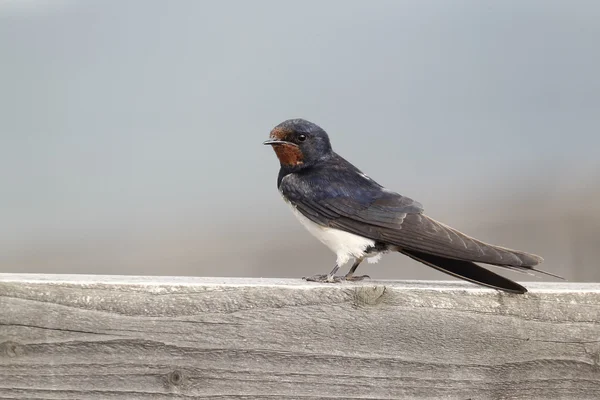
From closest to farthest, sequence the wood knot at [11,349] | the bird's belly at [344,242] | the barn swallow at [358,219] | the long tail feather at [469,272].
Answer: the wood knot at [11,349]
the long tail feather at [469,272]
the barn swallow at [358,219]
the bird's belly at [344,242]

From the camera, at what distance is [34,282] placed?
6.00ft

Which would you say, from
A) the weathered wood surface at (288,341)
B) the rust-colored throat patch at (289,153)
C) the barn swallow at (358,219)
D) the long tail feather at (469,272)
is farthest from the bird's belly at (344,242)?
the weathered wood surface at (288,341)

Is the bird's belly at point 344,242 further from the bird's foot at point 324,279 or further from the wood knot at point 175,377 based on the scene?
the wood knot at point 175,377

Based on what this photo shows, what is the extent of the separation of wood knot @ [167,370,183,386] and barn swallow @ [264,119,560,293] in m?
0.53

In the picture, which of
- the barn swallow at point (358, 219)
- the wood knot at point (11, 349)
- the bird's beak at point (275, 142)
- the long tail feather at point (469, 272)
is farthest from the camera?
the bird's beak at point (275, 142)

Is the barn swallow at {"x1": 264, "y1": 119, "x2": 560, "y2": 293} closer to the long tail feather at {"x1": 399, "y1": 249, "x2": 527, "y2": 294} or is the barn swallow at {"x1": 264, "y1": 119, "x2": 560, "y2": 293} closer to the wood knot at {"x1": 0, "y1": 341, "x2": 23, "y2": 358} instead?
the long tail feather at {"x1": 399, "y1": 249, "x2": 527, "y2": 294}

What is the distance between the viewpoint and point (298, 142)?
3004 millimetres

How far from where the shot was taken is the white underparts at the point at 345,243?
2586mm

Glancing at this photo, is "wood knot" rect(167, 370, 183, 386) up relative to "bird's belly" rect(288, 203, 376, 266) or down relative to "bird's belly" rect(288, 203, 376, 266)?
down

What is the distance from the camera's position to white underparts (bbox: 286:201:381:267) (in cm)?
259

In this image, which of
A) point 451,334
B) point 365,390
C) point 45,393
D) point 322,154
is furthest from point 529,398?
point 322,154

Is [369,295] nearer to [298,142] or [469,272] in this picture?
[469,272]

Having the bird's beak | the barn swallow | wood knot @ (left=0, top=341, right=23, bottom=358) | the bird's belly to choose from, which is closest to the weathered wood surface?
wood knot @ (left=0, top=341, right=23, bottom=358)

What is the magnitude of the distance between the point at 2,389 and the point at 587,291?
1288 mm
